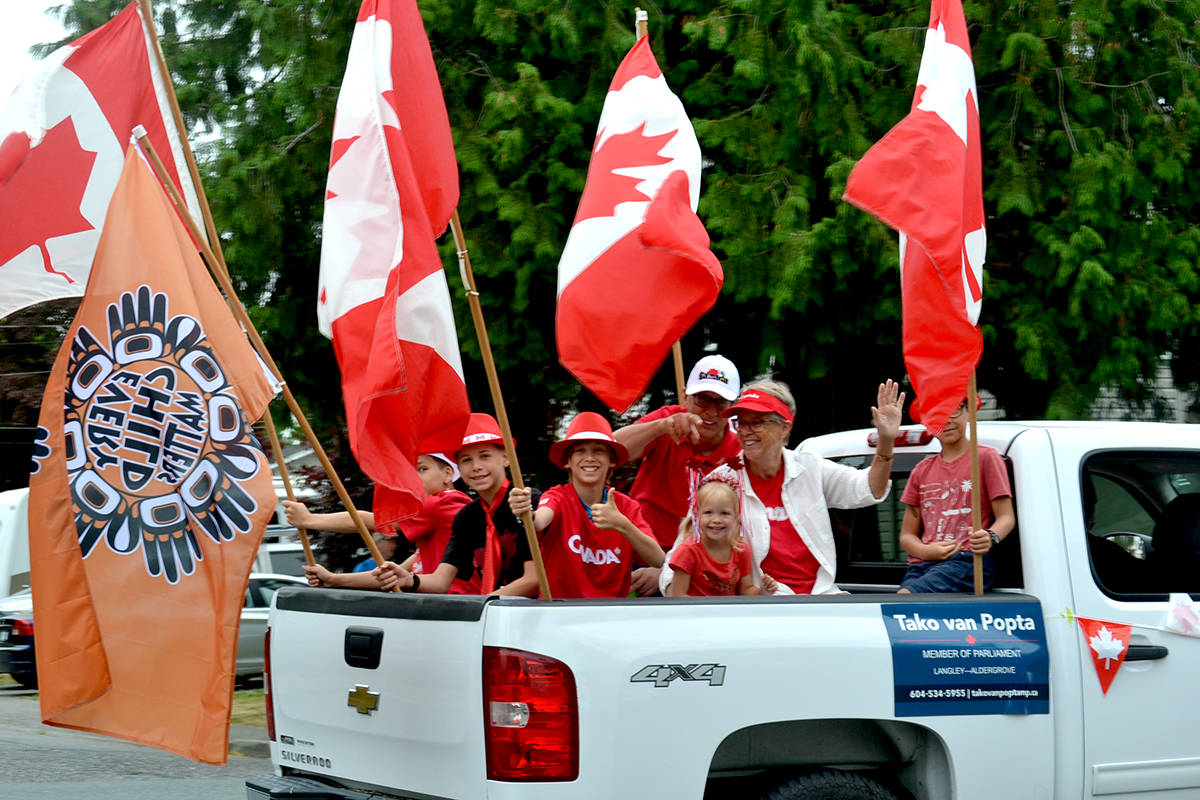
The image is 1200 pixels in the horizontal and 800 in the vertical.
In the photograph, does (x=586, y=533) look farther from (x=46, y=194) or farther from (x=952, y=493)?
(x=46, y=194)

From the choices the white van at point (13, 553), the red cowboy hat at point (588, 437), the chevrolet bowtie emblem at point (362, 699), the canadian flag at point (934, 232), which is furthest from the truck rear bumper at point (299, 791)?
the white van at point (13, 553)

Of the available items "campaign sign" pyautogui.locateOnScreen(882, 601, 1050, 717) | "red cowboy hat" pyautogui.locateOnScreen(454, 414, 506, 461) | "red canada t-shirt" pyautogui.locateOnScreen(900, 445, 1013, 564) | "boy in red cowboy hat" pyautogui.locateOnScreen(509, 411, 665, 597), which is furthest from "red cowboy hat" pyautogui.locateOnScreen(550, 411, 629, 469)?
"campaign sign" pyautogui.locateOnScreen(882, 601, 1050, 717)

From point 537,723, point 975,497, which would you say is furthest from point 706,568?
point 537,723

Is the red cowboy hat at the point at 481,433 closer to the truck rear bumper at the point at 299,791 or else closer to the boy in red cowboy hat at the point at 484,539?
the boy in red cowboy hat at the point at 484,539

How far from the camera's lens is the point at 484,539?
5289 millimetres

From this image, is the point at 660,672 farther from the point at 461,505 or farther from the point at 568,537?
the point at 461,505

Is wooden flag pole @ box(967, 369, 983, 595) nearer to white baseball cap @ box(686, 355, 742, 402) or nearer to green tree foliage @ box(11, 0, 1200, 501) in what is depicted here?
white baseball cap @ box(686, 355, 742, 402)

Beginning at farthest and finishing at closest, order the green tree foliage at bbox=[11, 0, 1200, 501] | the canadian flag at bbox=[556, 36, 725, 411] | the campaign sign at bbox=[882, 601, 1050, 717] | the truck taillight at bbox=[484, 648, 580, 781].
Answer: the green tree foliage at bbox=[11, 0, 1200, 501], the canadian flag at bbox=[556, 36, 725, 411], the campaign sign at bbox=[882, 601, 1050, 717], the truck taillight at bbox=[484, 648, 580, 781]

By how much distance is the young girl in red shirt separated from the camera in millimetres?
4734

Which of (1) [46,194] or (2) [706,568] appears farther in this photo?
(1) [46,194]

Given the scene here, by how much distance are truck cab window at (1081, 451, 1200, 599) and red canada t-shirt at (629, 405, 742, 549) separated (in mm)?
1542

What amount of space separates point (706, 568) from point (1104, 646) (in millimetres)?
1291

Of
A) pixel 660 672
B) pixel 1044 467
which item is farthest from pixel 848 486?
pixel 660 672

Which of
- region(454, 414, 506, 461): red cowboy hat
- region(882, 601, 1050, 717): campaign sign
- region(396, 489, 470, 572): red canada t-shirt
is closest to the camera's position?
region(882, 601, 1050, 717): campaign sign
